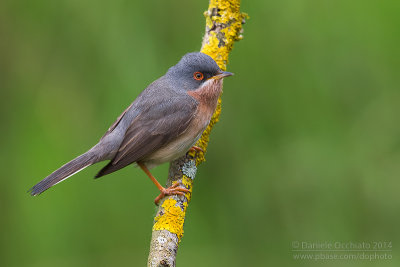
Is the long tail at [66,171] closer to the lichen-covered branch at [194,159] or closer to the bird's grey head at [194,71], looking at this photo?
the lichen-covered branch at [194,159]

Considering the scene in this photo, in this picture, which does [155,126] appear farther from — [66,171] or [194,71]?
[66,171]

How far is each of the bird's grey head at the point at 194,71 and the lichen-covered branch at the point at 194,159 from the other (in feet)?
0.95

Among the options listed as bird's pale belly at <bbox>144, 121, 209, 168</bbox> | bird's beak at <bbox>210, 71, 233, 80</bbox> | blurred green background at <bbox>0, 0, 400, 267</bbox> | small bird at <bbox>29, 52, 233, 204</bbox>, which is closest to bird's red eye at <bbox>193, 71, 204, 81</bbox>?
small bird at <bbox>29, 52, 233, 204</bbox>

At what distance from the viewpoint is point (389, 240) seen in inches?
167

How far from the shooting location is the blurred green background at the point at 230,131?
14.1 feet

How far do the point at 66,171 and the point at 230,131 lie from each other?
4.81 feet

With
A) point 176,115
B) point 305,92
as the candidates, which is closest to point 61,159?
point 176,115

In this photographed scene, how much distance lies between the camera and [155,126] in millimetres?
4387

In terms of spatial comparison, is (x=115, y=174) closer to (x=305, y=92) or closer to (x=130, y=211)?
(x=130, y=211)

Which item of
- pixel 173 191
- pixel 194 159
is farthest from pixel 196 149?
pixel 173 191

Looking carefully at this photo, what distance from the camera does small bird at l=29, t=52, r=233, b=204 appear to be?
4.25 m

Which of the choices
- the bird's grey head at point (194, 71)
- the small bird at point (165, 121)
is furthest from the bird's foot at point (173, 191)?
the bird's grey head at point (194, 71)

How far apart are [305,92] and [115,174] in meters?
1.74

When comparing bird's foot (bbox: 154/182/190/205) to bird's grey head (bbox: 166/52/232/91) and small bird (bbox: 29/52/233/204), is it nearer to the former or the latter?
small bird (bbox: 29/52/233/204)
